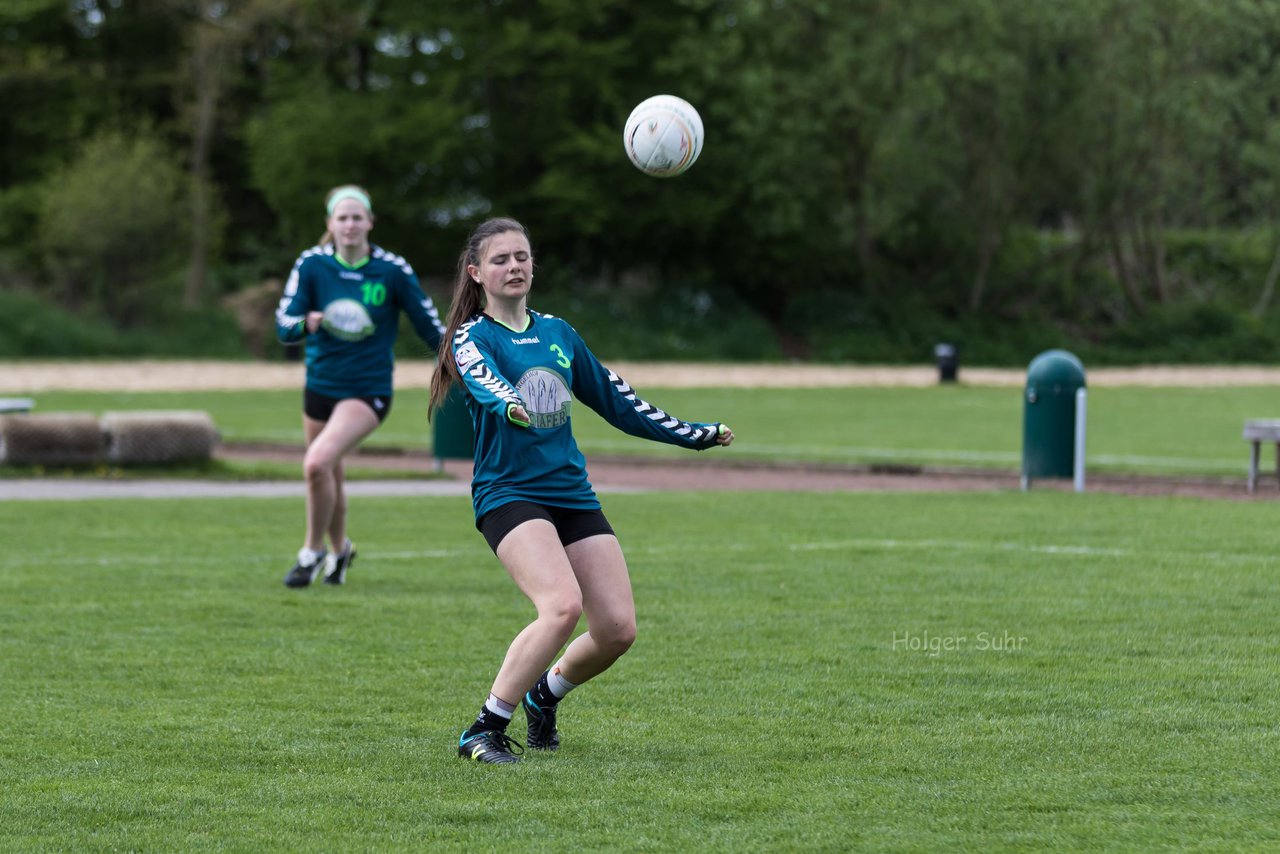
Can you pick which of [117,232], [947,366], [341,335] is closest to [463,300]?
[341,335]

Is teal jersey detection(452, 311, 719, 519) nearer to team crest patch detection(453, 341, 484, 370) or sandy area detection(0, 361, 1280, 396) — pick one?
team crest patch detection(453, 341, 484, 370)

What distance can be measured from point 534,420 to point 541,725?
1.10 metres

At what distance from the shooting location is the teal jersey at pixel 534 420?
6.14 metres

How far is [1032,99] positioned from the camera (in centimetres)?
→ 4697

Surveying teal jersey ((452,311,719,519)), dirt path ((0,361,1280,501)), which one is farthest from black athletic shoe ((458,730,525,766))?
dirt path ((0,361,1280,501))

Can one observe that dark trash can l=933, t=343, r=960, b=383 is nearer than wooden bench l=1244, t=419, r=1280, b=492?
No

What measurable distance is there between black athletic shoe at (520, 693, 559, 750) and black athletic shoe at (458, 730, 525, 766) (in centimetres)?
20

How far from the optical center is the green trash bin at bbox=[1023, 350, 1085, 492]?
54.4 ft

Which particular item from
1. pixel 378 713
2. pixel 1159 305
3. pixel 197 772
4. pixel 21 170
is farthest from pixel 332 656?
pixel 21 170

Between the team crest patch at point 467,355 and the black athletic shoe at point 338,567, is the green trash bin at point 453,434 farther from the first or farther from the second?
the team crest patch at point 467,355

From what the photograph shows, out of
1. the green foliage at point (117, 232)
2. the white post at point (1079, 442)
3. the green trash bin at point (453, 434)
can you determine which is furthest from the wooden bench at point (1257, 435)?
the green foliage at point (117, 232)

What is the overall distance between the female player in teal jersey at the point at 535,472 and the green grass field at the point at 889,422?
13112 millimetres

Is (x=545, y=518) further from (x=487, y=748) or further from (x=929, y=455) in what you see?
(x=929, y=455)

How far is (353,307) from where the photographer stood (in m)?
10.6
